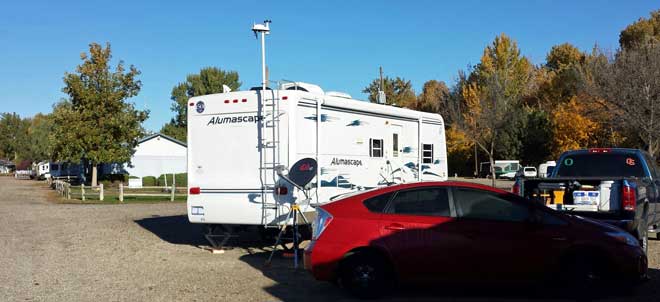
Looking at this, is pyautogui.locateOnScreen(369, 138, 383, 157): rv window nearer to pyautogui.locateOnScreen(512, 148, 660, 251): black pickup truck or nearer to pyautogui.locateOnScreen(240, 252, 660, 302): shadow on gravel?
pyautogui.locateOnScreen(512, 148, 660, 251): black pickup truck

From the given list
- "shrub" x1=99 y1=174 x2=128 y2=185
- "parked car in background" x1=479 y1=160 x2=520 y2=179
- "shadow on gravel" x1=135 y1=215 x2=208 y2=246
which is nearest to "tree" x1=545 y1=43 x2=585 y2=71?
"parked car in background" x1=479 y1=160 x2=520 y2=179

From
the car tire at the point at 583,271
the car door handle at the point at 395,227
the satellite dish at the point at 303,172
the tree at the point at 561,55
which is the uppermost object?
the tree at the point at 561,55

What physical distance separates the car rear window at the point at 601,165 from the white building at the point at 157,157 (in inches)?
1596

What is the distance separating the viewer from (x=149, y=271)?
9.71 metres

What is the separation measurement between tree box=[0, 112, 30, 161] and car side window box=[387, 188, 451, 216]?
117 m

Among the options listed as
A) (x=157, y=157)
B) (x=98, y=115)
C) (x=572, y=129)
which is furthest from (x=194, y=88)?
(x=572, y=129)

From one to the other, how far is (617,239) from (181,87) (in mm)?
65972

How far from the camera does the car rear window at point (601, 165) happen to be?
1177 centimetres

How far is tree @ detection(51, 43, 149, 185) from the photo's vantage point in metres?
38.4

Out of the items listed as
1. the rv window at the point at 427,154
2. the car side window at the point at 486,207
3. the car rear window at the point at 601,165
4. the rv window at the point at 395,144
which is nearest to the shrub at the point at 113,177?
the rv window at the point at 427,154

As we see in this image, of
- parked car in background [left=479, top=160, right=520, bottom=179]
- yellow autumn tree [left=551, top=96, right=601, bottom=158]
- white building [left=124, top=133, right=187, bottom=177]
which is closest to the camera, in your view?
yellow autumn tree [left=551, top=96, right=601, bottom=158]

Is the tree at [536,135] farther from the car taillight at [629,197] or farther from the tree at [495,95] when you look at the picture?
the car taillight at [629,197]

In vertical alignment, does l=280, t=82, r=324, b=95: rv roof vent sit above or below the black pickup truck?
above

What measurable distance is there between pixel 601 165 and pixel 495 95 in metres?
→ 35.2
